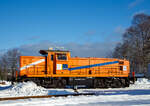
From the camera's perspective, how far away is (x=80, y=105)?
357 inches

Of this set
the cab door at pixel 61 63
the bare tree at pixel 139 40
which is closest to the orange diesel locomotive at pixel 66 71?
the cab door at pixel 61 63

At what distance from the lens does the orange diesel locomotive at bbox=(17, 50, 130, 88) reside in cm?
1731

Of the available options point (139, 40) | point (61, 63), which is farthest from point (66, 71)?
point (139, 40)

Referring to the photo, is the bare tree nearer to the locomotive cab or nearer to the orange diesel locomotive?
the orange diesel locomotive

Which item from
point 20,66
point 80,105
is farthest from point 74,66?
point 80,105

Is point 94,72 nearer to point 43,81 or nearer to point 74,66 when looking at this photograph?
point 74,66

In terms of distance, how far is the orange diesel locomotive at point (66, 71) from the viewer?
1731 centimetres

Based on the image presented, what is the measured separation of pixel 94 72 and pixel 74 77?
2.20m

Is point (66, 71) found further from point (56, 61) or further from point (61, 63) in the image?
point (56, 61)

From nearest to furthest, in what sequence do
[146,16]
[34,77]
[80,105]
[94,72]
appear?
1. [80,105]
2. [34,77]
3. [94,72]
4. [146,16]

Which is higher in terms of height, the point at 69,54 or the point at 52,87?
the point at 69,54

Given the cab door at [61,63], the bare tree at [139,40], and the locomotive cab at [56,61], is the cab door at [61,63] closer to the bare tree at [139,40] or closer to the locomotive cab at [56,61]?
the locomotive cab at [56,61]

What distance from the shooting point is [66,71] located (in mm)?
17766

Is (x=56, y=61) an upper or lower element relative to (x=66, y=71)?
upper
